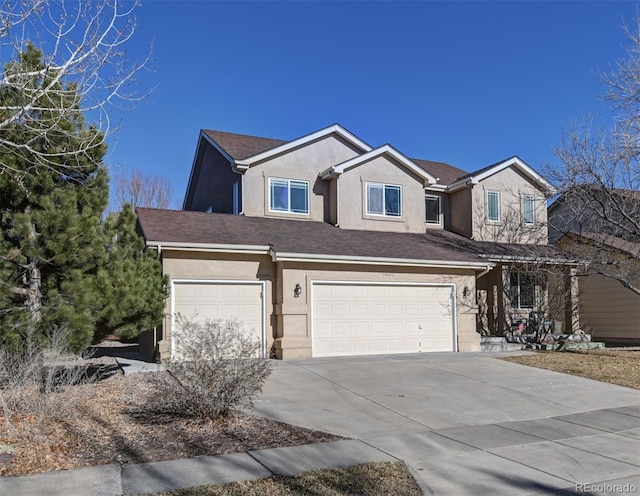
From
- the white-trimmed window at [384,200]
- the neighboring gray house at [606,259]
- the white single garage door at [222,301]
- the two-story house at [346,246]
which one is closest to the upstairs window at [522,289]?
the two-story house at [346,246]

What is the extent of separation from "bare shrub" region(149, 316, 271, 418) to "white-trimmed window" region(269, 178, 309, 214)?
10.5m

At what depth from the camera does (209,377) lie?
774 cm

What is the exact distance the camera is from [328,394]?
33.7 ft

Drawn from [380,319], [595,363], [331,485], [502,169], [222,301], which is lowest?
[595,363]

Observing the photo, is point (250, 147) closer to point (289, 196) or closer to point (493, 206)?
point (289, 196)

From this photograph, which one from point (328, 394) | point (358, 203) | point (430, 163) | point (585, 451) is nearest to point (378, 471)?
point (585, 451)

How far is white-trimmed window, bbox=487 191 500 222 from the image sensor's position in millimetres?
21203

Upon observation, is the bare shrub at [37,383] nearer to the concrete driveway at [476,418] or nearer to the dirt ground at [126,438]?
the dirt ground at [126,438]

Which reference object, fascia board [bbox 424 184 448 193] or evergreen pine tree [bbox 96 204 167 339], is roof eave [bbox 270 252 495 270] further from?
fascia board [bbox 424 184 448 193]

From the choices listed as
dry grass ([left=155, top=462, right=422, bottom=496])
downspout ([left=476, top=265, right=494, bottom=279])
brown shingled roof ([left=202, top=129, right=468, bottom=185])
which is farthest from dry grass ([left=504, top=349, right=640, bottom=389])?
dry grass ([left=155, top=462, right=422, bottom=496])

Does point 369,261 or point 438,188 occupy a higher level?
point 438,188

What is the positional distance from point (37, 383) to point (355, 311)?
31.1ft

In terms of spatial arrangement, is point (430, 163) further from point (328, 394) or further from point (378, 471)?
point (378, 471)

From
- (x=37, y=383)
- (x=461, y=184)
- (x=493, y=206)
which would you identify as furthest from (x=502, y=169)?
(x=37, y=383)
